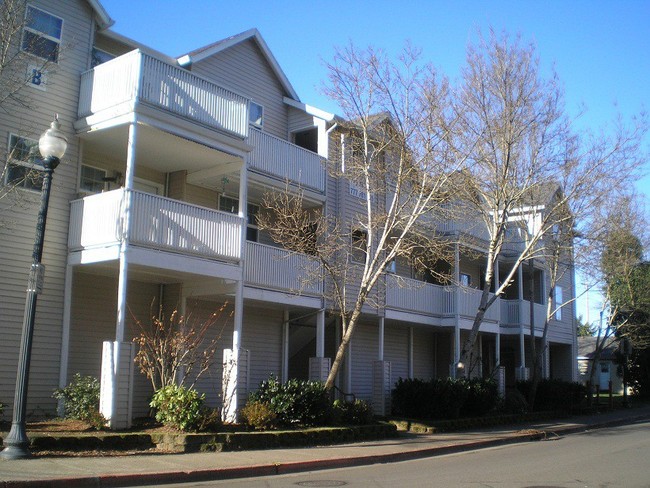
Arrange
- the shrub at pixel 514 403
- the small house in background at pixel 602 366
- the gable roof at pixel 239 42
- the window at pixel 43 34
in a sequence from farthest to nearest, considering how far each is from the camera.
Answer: the small house in background at pixel 602 366, the shrub at pixel 514 403, the gable roof at pixel 239 42, the window at pixel 43 34

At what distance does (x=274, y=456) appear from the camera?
45.9ft

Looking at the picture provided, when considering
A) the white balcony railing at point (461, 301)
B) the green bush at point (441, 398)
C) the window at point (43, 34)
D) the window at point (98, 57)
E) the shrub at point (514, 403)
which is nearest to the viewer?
the window at point (43, 34)

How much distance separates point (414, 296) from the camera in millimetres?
25984

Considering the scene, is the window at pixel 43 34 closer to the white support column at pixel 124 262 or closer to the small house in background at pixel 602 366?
the white support column at pixel 124 262

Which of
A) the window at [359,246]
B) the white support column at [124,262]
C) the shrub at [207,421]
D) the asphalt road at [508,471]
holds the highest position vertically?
the window at [359,246]

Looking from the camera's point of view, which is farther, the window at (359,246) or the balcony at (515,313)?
the balcony at (515,313)

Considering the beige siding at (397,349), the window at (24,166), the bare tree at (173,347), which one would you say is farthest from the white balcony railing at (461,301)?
the window at (24,166)

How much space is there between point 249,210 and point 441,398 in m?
8.17

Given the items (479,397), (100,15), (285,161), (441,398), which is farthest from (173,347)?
(479,397)

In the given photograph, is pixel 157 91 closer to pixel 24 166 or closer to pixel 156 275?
pixel 24 166

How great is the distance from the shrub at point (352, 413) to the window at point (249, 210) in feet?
18.7

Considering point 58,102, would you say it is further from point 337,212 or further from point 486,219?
point 486,219

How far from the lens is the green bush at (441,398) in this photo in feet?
72.1

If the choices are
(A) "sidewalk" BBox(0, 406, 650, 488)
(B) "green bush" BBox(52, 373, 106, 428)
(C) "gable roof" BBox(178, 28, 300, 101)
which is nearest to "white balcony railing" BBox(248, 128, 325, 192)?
(C) "gable roof" BBox(178, 28, 300, 101)
